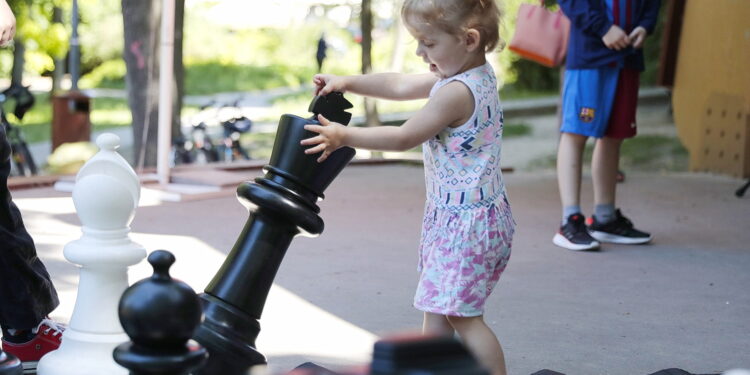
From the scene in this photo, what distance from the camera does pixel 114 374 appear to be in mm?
2180

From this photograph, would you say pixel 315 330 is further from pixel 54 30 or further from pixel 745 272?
pixel 54 30

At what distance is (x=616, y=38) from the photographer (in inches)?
191

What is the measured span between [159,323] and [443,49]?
1.29 m

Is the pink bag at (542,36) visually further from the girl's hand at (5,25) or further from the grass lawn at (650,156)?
Answer: the grass lawn at (650,156)

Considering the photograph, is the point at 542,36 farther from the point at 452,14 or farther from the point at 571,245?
the point at 452,14

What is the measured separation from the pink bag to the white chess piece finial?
4226 mm

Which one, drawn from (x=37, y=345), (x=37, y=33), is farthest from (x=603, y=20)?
(x=37, y=33)

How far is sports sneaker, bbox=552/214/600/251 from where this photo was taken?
492cm

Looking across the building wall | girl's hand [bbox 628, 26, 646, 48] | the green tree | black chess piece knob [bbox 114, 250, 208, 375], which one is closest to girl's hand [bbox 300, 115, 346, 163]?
black chess piece knob [bbox 114, 250, 208, 375]

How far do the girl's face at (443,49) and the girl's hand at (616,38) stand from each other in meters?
2.38

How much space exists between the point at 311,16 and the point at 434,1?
25.9 metres

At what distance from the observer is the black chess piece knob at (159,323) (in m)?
1.50

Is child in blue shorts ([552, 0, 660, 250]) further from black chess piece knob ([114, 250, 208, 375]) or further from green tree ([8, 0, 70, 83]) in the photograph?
green tree ([8, 0, 70, 83])

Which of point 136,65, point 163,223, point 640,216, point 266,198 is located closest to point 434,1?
point 266,198
